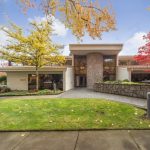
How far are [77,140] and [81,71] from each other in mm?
26181

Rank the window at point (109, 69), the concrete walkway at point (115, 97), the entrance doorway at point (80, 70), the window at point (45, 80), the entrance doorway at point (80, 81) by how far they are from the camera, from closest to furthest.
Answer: the concrete walkway at point (115, 97) < the window at point (45, 80) < the window at point (109, 69) < the entrance doorway at point (80, 70) < the entrance doorway at point (80, 81)

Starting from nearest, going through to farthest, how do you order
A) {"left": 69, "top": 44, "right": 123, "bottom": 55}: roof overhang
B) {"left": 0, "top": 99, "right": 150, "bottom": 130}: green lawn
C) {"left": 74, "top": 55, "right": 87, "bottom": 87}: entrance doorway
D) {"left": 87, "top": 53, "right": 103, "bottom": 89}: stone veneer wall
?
{"left": 0, "top": 99, "right": 150, "bottom": 130}: green lawn
{"left": 69, "top": 44, "right": 123, "bottom": 55}: roof overhang
{"left": 87, "top": 53, "right": 103, "bottom": 89}: stone veneer wall
{"left": 74, "top": 55, "right": 87, "bottom": 87}: entrance doorway

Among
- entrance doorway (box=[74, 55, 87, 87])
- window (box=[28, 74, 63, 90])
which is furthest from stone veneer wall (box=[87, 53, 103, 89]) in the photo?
window (box=[28, 74, 63, 90])

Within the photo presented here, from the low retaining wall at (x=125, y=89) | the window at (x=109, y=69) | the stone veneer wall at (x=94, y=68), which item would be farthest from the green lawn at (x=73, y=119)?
the window at (x=109, y=69)

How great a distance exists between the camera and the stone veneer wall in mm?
29125

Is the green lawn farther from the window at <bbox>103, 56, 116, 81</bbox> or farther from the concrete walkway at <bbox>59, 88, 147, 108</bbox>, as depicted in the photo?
the window at <bbox>103, 56, 116, 81</bbox>

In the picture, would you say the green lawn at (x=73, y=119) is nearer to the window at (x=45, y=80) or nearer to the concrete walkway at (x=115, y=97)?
the concrete walkway at (x=115, y=97)

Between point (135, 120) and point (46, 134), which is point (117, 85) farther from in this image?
point (46, 134)

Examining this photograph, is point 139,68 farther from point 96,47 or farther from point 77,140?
point 77,140

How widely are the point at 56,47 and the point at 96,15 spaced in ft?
53.7

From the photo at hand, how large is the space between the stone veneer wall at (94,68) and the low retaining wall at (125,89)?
7339 millimetres

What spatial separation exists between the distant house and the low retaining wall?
6657 millimetres

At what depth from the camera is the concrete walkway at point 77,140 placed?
500 cm

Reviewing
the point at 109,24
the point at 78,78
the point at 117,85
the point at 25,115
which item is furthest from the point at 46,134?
the point at 78,78
